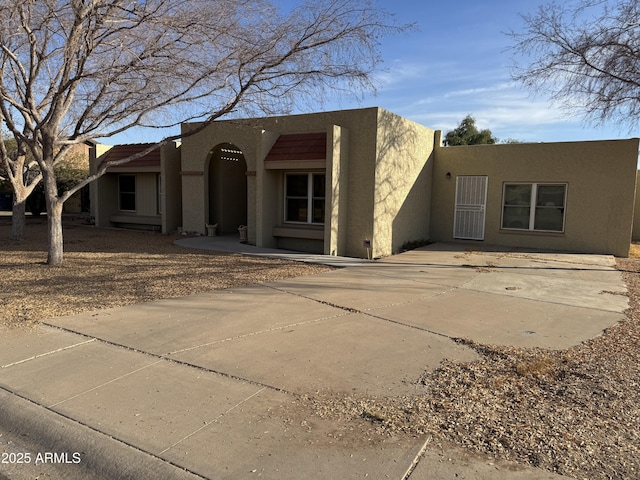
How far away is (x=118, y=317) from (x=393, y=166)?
31.8 feet

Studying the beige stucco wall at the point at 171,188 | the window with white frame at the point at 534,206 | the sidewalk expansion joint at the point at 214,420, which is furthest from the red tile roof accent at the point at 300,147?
the sidewalk expansion joint at the point at 214,420

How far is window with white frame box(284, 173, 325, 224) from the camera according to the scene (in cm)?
1397

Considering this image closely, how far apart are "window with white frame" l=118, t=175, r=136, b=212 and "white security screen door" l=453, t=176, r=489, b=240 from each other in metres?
13.6

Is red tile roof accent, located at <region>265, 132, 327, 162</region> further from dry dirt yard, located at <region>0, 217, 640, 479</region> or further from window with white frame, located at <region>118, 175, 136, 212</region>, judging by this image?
window with white frame, located at <region>118, 175, 136, 212</region>

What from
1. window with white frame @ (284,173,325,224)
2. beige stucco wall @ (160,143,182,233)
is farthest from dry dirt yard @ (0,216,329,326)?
window with white frame @ (284,173,325,224)

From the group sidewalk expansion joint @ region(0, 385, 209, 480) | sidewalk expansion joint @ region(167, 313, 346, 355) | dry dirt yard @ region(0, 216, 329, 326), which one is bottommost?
sidewalk expansion joint @ region(0, 385, 209, 480)

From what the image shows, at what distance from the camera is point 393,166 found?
13883mm

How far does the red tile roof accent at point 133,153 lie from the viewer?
1805 centimetres

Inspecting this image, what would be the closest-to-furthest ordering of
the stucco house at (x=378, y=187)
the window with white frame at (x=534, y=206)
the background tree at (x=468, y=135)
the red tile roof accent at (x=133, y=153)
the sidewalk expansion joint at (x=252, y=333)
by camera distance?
the sidewalk expansion joint at (x=252, y=333), the stucco house at (x=378, y=187), the window with white frame at (x=534, y=206), the red tile roof accent at (x=133, y=153), the background tree at (x=468, y=135)

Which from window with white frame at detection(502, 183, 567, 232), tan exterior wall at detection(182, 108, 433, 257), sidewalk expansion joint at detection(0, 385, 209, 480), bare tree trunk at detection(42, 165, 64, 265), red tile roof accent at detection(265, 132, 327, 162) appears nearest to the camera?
sidewalk expansion joint at detection(0, 385, 209, 480)

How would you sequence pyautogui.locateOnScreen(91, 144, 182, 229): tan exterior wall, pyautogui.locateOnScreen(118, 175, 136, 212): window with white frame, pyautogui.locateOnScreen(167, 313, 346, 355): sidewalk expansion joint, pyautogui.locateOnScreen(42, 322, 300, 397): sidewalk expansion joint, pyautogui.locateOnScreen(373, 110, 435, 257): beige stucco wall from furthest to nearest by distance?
pyautogui.locateOnScreen(118, 175, 136, 212): window with white frame
pyautogui.locateOnScreen(91, 144, 182, 229): tan exterior wall
pyautogui.locateOnScreen(373, 110, 435, 257): beige stucco wall
pyautogui.locateOnScreen(167, 313, 346, 355): sidewalk expansion joint
pyautogui.locateOnScreen(42, 322, 300, 397): sidewalk expansion joint

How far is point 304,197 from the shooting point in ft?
46.6

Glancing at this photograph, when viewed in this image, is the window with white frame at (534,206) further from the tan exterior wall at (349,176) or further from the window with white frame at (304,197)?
the window with white frame at (304,197)

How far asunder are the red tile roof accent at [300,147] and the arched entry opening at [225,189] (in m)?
3.74
